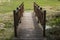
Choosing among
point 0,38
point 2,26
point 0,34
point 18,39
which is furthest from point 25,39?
point 2,26

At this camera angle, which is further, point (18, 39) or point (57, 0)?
point (57, 0)

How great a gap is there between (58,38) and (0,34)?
133 inches

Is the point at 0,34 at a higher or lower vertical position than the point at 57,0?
lower

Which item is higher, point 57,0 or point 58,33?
point 57,0

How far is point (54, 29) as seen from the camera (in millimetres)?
10508

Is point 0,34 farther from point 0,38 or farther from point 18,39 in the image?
point 18,39

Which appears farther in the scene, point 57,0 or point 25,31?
point 57,0

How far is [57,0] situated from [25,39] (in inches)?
707

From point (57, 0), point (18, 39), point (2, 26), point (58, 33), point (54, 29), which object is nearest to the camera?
point (18, 39)

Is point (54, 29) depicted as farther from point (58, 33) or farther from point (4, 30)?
point (4, 30)

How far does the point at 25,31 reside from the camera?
874 cm

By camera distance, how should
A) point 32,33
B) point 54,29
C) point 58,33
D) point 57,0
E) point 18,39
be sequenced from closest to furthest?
1. point 18,39
2. point 32,33
3. point 58,33
4. point 54,29
5. point 57,0

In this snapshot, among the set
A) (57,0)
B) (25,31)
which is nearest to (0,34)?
(25,31)

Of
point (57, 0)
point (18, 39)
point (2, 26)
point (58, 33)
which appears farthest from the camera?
point (57, 0)
